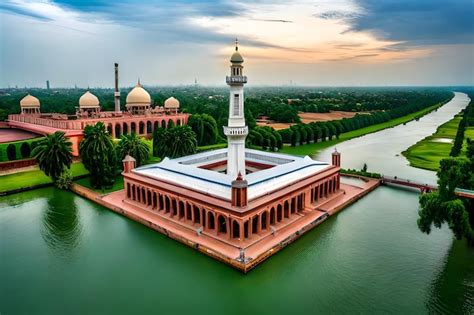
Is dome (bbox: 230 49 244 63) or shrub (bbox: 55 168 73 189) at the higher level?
dome (bbox: 230 49 244 63)

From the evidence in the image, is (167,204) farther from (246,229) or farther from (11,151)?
(11,151)

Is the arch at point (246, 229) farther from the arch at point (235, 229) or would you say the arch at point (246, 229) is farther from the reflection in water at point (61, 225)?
the reflection in water at point (61, 225)

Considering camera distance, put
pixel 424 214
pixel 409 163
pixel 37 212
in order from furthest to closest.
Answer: pixel 409 163 < pixel 37 212 < pixel 424 214

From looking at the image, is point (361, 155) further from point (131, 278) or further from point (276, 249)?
point (131, 278)

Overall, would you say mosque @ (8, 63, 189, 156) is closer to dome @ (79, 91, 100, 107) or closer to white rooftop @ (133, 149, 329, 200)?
dome @ (79, 91, 100, 107)

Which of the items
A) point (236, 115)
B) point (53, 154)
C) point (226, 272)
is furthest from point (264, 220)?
point (53, 154)

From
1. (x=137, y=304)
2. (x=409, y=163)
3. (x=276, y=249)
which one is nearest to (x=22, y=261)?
(x=137, y=304)

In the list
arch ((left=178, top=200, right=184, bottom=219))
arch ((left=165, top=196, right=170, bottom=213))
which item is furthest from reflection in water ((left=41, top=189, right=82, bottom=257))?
arch ((left=178, top=200, right=184, bottom=219))
